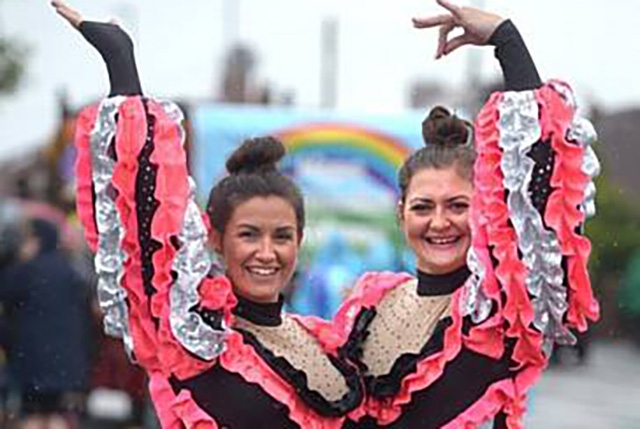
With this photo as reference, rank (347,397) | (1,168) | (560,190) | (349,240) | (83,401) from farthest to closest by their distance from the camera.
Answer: (1,168) < (349,240) < (83,401) < (347,397) < (560,190)

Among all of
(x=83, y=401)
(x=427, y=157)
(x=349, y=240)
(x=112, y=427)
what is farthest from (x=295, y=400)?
(x=112, y=427)

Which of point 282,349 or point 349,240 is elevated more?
point 282,349

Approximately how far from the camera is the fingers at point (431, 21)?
297cm

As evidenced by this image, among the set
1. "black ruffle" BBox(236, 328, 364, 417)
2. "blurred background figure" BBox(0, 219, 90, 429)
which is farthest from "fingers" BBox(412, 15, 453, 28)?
"blurred background figure" BBox(0, 219, 90, 429)

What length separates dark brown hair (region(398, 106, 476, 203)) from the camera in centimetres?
309

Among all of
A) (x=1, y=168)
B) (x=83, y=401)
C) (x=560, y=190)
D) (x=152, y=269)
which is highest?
(x=560, y=190)

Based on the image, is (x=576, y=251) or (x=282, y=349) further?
(x=282, y=349)

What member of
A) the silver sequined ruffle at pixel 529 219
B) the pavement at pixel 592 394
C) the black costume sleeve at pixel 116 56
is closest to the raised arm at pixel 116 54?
the black costume sleeve at pixel 116 56

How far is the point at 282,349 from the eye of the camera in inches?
119

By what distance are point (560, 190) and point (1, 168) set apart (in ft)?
156

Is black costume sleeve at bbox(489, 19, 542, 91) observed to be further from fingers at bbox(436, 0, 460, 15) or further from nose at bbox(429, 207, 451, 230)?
nose at bbox(429, 207, 451, 230)

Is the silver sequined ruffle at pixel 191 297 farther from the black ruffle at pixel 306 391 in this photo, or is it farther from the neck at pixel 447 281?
the neck at pixel 447 281

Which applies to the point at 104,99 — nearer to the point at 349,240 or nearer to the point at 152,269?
the point at 152,269

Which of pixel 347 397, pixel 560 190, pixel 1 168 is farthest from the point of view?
pixel 1 168
